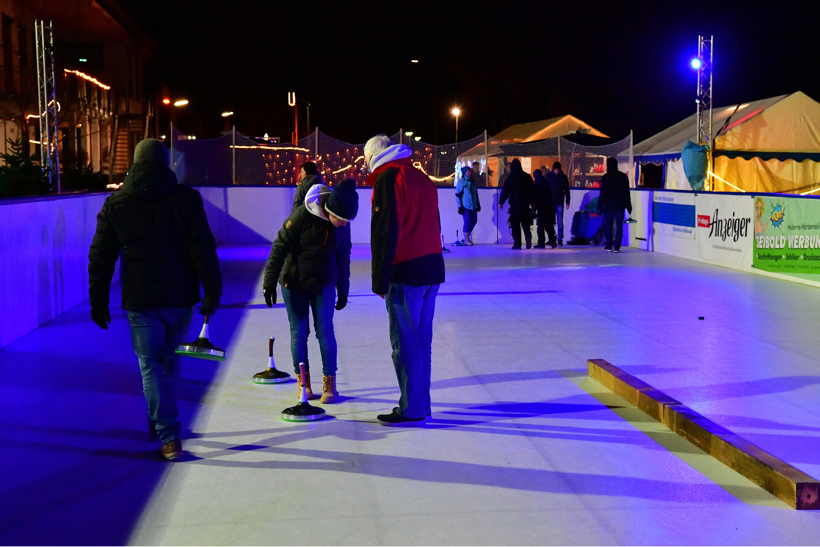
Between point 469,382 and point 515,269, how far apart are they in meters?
8.21

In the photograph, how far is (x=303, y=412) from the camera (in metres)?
5.55

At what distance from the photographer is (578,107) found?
219 feet

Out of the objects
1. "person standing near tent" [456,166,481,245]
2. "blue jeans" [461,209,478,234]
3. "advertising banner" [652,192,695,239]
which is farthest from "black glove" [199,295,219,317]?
"blue jeans" [461,209,478,234]

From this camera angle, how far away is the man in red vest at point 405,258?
5.15 m

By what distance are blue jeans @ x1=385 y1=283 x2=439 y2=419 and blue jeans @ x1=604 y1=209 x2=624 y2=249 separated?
511 inches

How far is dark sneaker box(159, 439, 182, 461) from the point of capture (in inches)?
186

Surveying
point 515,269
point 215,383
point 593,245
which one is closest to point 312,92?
point 593,245

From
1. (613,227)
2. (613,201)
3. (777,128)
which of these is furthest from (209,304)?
(777,128)

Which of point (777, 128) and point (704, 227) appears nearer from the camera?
point (704, 227)

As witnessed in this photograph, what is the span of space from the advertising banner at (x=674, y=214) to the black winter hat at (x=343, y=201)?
11937mm

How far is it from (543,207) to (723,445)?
561 inches

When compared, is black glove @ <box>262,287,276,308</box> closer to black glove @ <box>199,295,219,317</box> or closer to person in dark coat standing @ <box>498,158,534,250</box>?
black glove @ <box>199,295,219,317</box>

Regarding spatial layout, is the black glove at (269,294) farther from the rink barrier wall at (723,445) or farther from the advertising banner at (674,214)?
the advertising banner at (674,214)

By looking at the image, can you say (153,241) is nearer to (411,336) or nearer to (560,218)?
(411,336)
